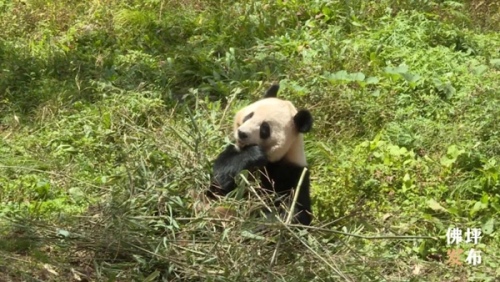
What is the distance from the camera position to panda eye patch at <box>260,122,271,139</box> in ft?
17.5

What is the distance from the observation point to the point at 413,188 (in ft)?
20.4

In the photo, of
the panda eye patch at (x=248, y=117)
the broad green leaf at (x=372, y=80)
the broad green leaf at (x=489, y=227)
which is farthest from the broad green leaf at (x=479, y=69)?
the panda eye patch at (x=248, y=117)

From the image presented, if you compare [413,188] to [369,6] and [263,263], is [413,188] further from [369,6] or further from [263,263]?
[369,6]

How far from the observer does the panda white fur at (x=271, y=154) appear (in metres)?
5.26

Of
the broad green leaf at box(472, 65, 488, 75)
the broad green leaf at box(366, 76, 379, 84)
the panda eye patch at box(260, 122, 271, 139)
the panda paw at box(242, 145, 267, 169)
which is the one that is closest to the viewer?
the panda paw at box(242, 145, 267, 169)

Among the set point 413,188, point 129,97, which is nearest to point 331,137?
point 413,188

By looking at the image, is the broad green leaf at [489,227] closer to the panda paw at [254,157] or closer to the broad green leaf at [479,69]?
the panda paw at [254,157]

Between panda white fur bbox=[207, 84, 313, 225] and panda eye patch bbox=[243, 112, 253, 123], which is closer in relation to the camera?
panda white fur bbox=[207, 84, 313, 225]

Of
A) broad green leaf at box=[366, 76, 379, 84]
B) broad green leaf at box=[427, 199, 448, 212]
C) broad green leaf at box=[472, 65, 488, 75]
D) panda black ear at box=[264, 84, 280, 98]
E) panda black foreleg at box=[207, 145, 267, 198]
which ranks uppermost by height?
panda black ear at box=[264, 84, 280, 98]

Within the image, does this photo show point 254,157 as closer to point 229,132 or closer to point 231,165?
point 231,165

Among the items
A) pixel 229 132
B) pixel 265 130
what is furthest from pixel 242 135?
pixel 229 132

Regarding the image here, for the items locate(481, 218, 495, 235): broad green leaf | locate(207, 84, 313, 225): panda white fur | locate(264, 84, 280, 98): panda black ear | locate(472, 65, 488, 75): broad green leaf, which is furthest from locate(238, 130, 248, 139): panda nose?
locate(472, 65, 488, 75): broad green leaf

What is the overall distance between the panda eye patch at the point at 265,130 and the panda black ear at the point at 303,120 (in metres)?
0.17

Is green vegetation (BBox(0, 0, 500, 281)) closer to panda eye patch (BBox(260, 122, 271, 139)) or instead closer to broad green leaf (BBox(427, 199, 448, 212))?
broad green leaf (BBox(427, 199, 448, 212))
